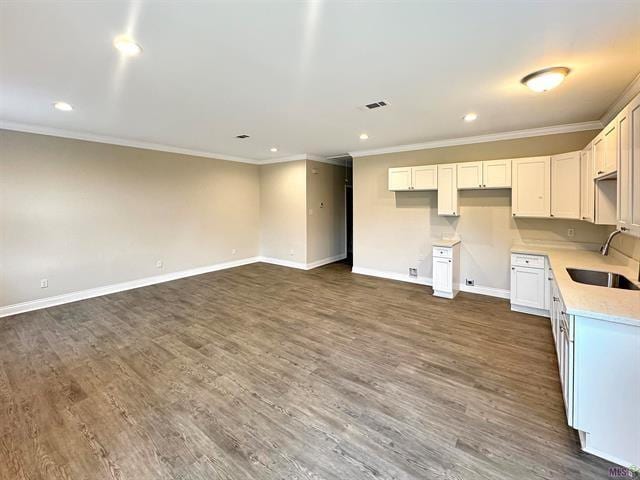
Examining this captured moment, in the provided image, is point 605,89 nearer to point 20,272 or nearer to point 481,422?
point 481,422

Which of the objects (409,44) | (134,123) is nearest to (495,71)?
(409,44)

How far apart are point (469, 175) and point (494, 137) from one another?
0.78 m

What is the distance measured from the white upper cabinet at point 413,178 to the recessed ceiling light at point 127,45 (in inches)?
172

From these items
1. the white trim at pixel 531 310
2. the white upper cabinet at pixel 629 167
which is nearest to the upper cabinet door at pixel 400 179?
the white trim at pixel 531 310

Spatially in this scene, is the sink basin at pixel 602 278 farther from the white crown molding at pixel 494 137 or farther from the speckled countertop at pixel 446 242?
the white crown molding at pixel 494 137

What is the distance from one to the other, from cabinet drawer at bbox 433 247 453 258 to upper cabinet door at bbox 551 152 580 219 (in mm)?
1437

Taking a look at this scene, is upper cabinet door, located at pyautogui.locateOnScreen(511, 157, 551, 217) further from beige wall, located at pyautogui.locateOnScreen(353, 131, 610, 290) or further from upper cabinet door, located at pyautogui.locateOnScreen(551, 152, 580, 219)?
beige wall, located at pyautogui.locateOnScreen(353, 131, 610, 290)

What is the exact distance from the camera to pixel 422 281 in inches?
223

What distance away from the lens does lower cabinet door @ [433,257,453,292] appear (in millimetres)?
4805

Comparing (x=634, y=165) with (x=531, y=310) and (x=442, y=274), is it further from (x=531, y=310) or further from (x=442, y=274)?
(x=442, y=274)

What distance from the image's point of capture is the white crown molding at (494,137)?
4145 millimetres

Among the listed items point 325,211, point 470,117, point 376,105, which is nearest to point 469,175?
point 470,117

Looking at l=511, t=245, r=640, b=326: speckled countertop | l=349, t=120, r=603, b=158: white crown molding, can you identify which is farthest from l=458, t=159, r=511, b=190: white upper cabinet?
l=511, t=245, r=640, b=326: speckled countertop

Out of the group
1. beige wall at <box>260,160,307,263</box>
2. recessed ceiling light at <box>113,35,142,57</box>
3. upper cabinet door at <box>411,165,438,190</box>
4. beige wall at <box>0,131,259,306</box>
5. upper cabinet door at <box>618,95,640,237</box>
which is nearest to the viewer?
upper cabinet door at <box>618,95,640,237</box>
